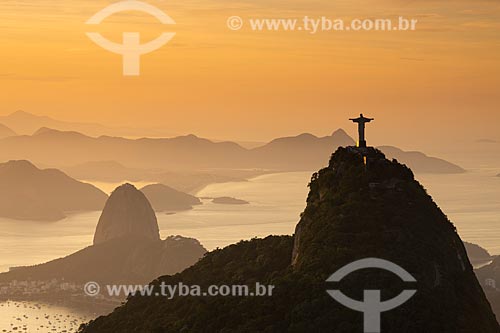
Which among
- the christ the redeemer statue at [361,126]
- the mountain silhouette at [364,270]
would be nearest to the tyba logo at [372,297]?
the mountain silhouette at [364,270]

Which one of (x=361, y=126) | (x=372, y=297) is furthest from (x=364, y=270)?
(x=361, y=126)

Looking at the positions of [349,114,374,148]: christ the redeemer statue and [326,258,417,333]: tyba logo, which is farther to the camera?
[349,114,374,148]: christ the redeemer statue

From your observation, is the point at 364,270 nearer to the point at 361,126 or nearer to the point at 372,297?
the point at 372,297

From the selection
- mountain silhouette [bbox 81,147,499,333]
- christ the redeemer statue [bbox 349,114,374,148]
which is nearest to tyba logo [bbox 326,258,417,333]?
mountain silhouette [bbox 81,147,499,333]

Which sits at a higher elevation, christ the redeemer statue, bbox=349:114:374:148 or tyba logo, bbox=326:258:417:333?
christ the redeemer statue, bbox=349:114:374:148

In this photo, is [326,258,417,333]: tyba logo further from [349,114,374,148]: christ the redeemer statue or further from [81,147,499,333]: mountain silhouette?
[349,114,374,148]: christ the redeemer statue

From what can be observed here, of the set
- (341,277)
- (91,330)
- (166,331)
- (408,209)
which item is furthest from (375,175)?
(91,330)

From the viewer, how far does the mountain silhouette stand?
4288 centimetres

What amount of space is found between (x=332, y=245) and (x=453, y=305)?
20.6ft

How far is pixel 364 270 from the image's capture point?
4497 centimetres

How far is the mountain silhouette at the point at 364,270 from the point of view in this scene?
42875 mm

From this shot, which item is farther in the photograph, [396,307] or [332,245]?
[332,245]

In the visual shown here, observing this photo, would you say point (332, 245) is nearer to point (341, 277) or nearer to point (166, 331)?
point (341, 277)

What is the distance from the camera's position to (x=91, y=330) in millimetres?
67875
